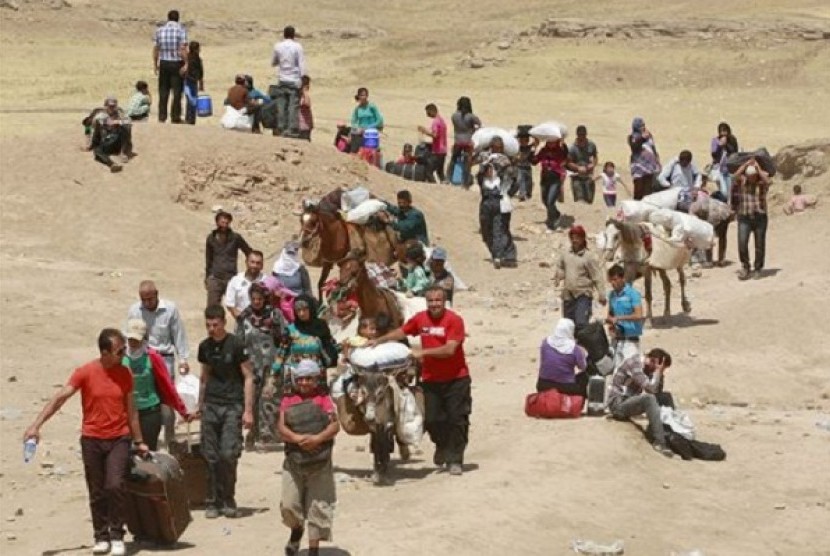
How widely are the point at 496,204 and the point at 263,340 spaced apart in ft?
31.6

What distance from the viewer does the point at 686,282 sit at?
23.3m

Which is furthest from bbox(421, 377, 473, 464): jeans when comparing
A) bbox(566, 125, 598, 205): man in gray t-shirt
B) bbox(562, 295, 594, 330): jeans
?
bbox(566, 125, 598, 205): man in gray t-shirt

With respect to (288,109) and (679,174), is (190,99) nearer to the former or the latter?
(288,109)

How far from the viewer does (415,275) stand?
18.4 metres

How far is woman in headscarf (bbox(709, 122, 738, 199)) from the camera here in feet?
86.1

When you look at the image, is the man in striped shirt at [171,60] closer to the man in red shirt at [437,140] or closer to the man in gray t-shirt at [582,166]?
the man in red shirt at [437,140]

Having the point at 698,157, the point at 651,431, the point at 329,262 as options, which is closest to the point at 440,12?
the point at 698,157

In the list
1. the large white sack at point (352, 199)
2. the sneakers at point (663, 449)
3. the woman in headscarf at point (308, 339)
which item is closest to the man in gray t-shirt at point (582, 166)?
the large white sack at point (352, 199)

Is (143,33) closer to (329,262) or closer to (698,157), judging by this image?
(698,157)

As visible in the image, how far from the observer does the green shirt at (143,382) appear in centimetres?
1355

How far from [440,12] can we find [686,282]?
1791 inches

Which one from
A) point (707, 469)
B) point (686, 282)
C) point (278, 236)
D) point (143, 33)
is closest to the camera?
point (707, 469)

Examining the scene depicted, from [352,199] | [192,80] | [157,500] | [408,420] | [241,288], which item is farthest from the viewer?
[192,80]

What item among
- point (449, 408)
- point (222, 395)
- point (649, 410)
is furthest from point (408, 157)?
point (222, 395)
